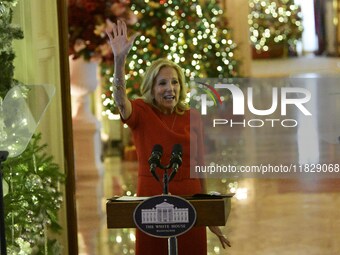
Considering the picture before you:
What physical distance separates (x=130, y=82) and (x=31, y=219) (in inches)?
272

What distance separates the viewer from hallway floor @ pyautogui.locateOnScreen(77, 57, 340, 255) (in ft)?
26.7

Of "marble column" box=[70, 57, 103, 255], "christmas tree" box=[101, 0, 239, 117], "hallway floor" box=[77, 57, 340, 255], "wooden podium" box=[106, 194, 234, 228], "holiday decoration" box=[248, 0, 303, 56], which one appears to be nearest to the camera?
"wooden podium" box=[106, 194, 234, 228]

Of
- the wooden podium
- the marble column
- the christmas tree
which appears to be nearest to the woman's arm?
the wooden podium

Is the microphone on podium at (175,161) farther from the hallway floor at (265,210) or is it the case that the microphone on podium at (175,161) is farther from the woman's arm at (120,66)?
the hallway floor at (265,210)

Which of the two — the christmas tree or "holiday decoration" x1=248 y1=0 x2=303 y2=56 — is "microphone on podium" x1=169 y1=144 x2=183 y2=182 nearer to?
the christmas tree

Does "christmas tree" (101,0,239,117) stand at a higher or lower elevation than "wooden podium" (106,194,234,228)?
higher

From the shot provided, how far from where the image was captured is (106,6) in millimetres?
11164

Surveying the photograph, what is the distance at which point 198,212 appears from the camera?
203 inches

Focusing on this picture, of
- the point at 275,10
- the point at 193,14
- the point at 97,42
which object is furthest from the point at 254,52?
the point at 97,42

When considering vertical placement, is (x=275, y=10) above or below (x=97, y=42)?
above

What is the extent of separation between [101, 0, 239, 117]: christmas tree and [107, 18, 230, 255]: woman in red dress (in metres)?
6.27

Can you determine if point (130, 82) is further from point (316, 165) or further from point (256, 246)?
point (316, 165)

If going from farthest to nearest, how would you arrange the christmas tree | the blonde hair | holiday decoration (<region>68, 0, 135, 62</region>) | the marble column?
the christmas tree → the marble column → holiday decoration (<region>68, 0, 135, 62</region>) → the blonde hair

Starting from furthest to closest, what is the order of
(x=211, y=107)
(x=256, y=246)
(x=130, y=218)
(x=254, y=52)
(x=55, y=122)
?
(x=254, y=52) < (x=256, y=246) < (x=55, y=122) < (x=211, y=107) < (x=130, y=218)
